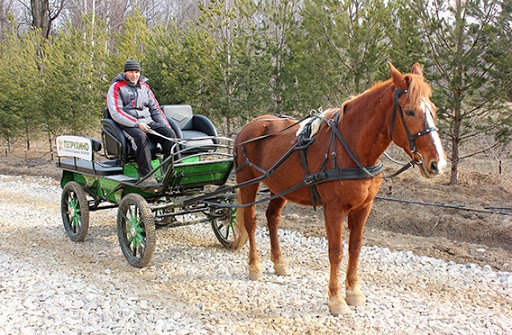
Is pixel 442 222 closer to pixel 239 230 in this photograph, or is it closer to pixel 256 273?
pixel 239 230

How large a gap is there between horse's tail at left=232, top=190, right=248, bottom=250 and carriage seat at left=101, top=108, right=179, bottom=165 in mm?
1451

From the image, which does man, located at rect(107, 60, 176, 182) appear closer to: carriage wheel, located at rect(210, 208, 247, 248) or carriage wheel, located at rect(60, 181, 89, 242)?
carriage wheel, located at rect(210, 208, 247, 248)

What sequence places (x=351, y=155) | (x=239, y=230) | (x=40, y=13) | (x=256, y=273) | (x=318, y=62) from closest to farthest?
1. (x=351, y=155)
2. (x=256, y=273)
3. (x=239, y=230)
4. (x=318, y=62)
5. (x=40, y=13)

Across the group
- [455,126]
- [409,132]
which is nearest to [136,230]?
[409,132]

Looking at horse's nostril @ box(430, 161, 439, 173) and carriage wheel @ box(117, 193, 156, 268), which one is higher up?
horse's nostril @ box(430, 161, 439, 173)

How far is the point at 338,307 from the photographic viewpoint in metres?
4.16

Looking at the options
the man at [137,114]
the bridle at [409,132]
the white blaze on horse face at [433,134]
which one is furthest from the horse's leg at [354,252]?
the man at [137,114]

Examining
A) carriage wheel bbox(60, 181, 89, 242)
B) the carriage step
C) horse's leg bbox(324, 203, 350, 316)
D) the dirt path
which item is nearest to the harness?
horse's leg bbox(324, 203, 350, 316)

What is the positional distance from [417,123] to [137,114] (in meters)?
3.97

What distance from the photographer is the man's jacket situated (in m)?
5.88

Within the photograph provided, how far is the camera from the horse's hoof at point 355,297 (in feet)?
14.3

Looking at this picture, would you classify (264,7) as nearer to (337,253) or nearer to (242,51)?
(242,51)

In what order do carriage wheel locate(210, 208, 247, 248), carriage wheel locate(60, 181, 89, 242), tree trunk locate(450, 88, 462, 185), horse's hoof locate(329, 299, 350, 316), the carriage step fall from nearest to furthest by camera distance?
horse's hoof locate(329, 299, 350, 316) < carriage wheel locate(210, 208, 247, 248) < the carriage step < carriage wheel locate(60, 181, 89, 242) < tree trunk locate(450, 88, 462, 185)

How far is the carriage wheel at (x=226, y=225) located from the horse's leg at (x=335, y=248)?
6.60 ft
